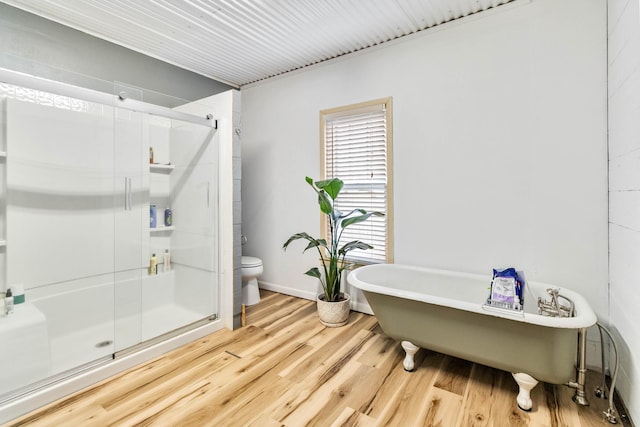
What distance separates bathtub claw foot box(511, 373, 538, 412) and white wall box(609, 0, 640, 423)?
16.6 inches

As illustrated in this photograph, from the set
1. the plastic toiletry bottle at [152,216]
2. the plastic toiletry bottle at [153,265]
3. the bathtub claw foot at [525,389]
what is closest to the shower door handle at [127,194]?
the plastic toiletry bottle at [152,216]

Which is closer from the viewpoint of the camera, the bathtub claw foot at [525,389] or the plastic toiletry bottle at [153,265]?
the bathtub claw foot at [525,389]

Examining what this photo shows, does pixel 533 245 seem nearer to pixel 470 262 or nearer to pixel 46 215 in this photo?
pixel 470 262

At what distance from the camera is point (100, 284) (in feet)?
7.40

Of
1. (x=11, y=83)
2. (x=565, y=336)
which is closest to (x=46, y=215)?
(x=11, y=83)

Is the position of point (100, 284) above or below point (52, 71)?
below

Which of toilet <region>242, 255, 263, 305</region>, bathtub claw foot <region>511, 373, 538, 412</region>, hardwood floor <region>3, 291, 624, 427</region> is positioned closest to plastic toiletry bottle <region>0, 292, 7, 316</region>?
hardwood floor <region>3, 291, 624, 427</region>

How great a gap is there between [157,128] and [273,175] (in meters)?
1.31

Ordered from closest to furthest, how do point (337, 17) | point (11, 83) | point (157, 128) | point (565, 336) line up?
1. point (565, 336)
2. point (11, 83)
3. point (337, 17)
4. point (157, 128)

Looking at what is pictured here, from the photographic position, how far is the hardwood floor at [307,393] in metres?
1.53

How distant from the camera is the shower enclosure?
190cm

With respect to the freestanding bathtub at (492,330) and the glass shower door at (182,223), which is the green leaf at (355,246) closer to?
the freestanding bathtub at (492,330)

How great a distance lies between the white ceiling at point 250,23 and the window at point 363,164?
0.60 meters

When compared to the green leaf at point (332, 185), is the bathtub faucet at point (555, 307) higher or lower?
lower
